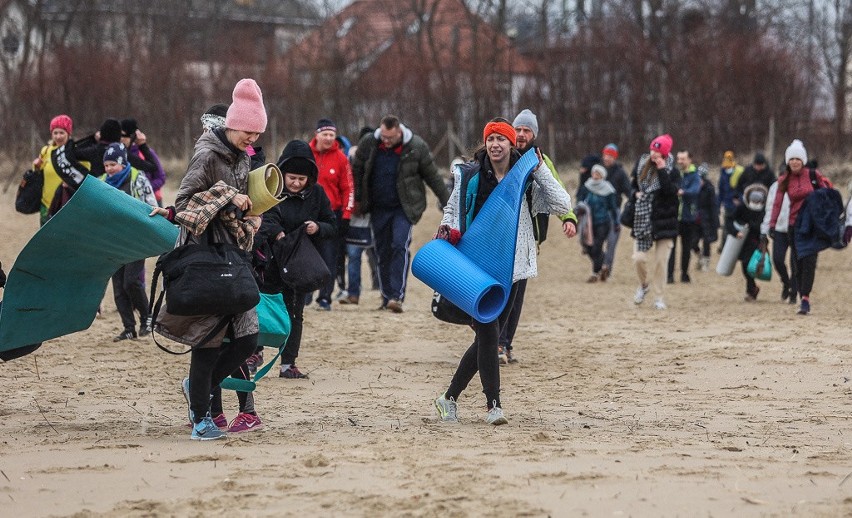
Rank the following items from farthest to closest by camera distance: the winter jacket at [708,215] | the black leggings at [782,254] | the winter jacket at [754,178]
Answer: the winter jacket at [708,215], the winter jacket at [754,178], the black leggings at [782,254]

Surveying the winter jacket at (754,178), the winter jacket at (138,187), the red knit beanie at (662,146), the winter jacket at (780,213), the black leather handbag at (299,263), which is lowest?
the black leather handbag at (299,263)

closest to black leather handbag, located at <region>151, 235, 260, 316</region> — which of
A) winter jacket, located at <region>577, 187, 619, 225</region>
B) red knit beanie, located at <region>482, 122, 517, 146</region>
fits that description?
red knit beanie, located at <region>482, 122, 517, 146</region>

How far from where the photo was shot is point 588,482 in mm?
5645

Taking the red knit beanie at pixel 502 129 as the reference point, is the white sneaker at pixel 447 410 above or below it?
below

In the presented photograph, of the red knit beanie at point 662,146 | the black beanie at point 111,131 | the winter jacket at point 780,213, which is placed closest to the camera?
the black beanie at point 111,131

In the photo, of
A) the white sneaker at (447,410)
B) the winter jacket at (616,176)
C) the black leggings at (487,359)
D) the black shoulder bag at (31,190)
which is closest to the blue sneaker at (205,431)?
the white sneaker at (447,410)

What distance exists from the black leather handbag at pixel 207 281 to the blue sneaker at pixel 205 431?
1.95 feet

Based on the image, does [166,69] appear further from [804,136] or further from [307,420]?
[307,420]

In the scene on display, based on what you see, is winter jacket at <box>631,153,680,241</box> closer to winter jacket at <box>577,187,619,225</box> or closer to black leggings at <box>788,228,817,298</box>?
black leggings at <box>788,228,817,298</box>

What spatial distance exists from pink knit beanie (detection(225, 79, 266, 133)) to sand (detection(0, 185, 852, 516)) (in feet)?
5.13

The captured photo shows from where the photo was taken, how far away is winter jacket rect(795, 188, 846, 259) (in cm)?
1387

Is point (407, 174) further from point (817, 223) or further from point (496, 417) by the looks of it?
point (496, 417)

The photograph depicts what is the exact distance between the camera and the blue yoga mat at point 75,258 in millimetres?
6633

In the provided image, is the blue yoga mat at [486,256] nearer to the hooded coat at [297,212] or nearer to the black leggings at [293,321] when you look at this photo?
the hooded coat at [297,212]
